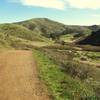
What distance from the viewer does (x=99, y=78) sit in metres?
21.4

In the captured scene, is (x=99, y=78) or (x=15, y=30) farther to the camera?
(x=15, y=30)

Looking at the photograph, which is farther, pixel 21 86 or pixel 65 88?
pixel 21 86

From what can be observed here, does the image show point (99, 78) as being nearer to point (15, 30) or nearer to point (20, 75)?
point (20, 75)

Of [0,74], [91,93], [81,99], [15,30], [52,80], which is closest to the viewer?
[81,99]

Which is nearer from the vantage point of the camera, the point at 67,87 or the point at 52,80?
the point at 67,87

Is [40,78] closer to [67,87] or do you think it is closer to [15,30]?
[67,87]

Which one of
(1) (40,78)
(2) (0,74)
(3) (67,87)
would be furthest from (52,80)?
(2) (0,74)

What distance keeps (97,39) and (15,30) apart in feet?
182

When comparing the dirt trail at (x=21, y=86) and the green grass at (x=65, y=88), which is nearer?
the green grass at (x=65, y=88)

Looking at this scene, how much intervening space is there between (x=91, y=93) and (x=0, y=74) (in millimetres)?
8376

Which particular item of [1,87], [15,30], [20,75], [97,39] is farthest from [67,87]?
[15,30]

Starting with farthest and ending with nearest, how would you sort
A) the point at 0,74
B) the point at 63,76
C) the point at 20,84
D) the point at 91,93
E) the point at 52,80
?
1. the point at 0,74
2. the point at 63,76
3. the point at 52,80
4. the point at 20,84
5. the point at 91,93

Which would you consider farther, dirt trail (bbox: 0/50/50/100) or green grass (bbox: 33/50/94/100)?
dirt trail (bbox: 0/50/50/100)

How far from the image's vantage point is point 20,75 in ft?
67.2
